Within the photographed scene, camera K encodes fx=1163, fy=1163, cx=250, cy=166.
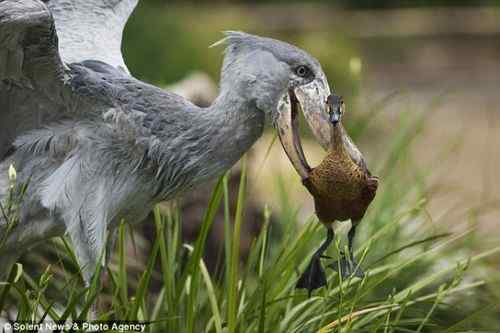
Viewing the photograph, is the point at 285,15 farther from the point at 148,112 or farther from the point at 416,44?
the point at 148,112

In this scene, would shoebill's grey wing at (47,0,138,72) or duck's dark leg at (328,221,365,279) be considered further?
shoebill's grey wing at (47,0,138,72)

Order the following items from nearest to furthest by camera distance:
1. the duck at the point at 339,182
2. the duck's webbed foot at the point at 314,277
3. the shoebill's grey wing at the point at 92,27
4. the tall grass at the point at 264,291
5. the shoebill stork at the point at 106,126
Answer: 1. the duck at the point at 339,182
2. the shoebill stork at the point at 106,126
3. the duck's webbed foot at the point at 314,277
4. the tall grass at the point at 264,291
5. the shoebill's grey wing at the point at 92,27

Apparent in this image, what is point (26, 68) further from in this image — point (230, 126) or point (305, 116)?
point (305, 116)

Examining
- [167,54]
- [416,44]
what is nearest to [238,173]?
[167,54]

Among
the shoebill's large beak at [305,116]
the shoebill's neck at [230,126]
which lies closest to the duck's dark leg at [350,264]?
the shoebill's large beak at [305,116]

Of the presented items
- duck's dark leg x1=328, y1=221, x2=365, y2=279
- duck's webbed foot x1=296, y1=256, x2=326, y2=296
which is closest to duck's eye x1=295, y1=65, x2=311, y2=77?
duck's dark leg x1=328, y1=221, x2=365, y2=279

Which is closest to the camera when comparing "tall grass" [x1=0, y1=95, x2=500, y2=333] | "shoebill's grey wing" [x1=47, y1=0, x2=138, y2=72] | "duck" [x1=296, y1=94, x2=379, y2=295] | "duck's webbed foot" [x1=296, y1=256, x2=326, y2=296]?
"duck" [x1=296, y1=94, x2=379, y2=295]

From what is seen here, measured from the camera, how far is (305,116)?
277 cm

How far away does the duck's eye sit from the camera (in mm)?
2807

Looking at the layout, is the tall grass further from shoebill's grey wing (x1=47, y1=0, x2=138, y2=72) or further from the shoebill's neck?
shoebill's grey wing (x1=47, y1=0, x2=138, y2=72)

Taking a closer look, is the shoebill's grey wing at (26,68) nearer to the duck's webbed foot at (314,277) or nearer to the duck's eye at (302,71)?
the duck's eye at (302,71)

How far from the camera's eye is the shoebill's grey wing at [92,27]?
3.42m

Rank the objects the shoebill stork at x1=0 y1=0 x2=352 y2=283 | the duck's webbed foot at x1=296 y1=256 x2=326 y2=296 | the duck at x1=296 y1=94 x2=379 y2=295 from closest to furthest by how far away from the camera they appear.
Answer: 1. the duck at x1=296 y1=94 x2=379 y2=295
2. the shoebill stork at x1=0 y1=0 x2=352 y2=283
3. the duck's webbed foot at x1=296 y1=256 x2=326 y2=296

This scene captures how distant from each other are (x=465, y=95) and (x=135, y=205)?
9.51 m
